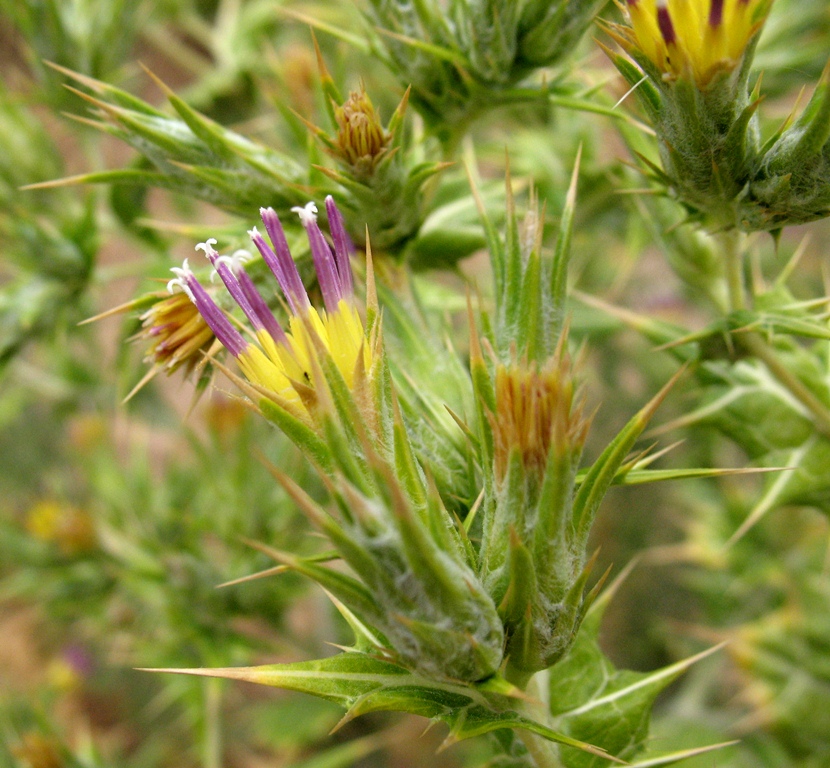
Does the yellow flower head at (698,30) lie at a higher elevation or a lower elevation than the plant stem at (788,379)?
higher

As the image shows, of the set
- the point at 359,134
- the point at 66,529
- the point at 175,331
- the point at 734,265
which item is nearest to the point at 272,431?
the point at 66,529

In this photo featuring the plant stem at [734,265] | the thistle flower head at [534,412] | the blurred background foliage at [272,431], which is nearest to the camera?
the thistle flower head at [534,412]

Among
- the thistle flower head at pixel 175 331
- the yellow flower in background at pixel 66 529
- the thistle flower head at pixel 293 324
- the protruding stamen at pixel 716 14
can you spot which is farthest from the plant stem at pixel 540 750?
the yellow flower in background at pixel 66 529

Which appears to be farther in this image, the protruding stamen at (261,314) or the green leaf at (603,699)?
the green leaf at (603,699)

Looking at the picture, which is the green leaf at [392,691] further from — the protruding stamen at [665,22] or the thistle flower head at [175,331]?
the protruding stamen at [665,22]

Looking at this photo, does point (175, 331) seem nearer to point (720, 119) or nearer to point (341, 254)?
point (341, 254)

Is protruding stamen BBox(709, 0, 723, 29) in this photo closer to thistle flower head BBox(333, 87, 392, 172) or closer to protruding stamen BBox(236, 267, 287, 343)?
thistle flower head BBox(333, 87, 392, 172)

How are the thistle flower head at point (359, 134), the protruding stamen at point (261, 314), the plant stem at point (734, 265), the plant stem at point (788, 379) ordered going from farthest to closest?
the plant stem at point (788, 379) → the plant stem at point (734, 265) → the thistle flower head at point (359, 134) → the protruding stamen at point (261, 314)

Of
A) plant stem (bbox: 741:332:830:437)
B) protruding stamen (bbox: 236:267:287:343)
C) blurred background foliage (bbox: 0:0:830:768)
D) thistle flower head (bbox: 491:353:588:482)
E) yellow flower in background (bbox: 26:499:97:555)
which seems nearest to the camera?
thistle flower head (bbox: 491:353:588:482)

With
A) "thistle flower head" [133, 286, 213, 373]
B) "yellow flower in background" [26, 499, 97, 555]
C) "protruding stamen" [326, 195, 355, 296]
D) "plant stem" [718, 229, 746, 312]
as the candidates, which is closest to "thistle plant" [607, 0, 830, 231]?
"plant stem" [718, 229, 746, 312]
